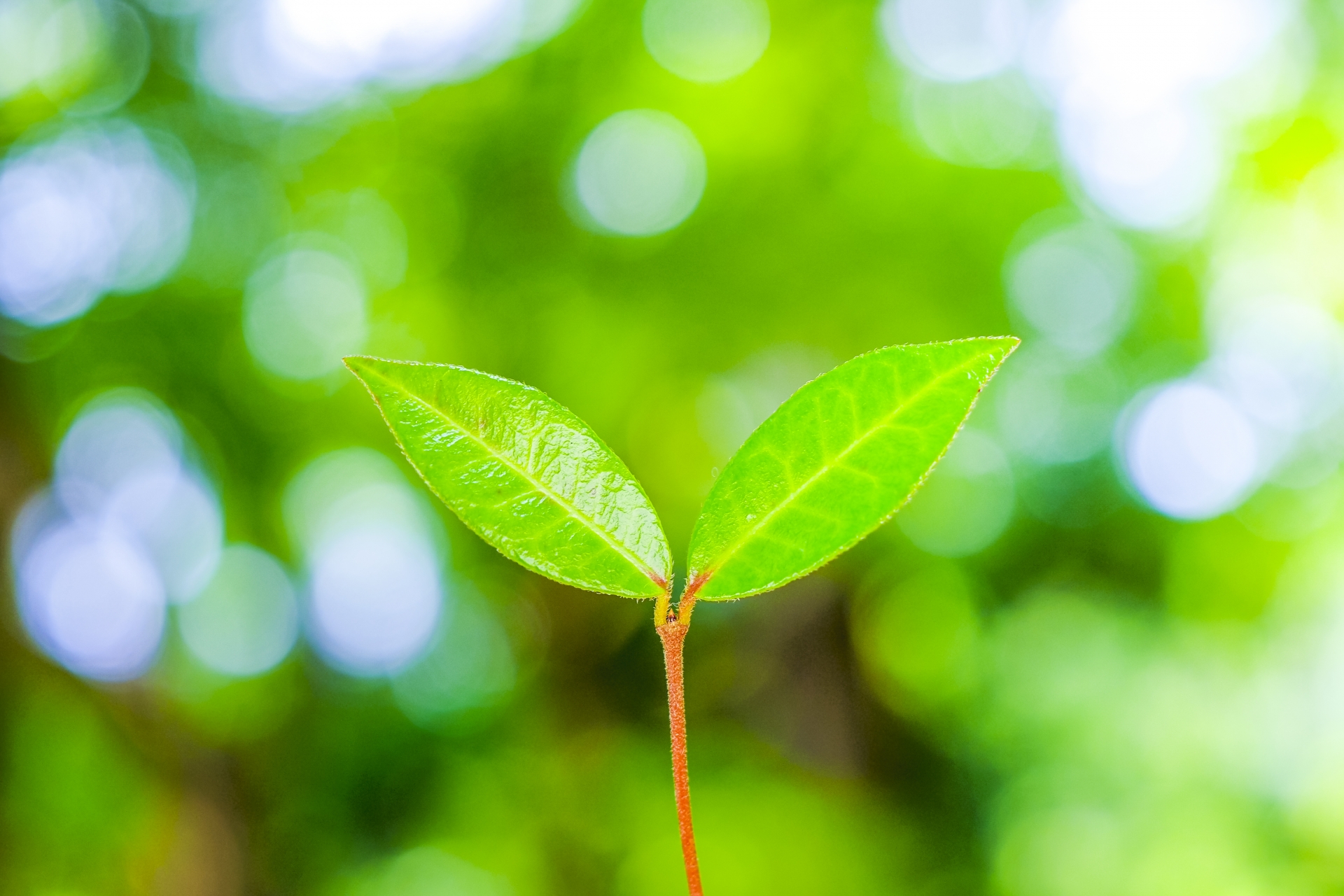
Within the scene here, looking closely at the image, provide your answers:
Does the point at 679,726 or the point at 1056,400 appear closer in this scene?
the point at 679,726

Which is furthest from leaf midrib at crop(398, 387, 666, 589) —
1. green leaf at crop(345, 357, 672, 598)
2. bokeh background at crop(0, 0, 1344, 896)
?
bokeh background at crop(0, 0, 1344, 896)

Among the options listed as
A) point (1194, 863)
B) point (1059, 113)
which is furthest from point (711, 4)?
point (1194, 863)

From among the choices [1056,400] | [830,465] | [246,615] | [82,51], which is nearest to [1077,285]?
[1056,400]

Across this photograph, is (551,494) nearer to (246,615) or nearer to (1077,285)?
(1077,285)

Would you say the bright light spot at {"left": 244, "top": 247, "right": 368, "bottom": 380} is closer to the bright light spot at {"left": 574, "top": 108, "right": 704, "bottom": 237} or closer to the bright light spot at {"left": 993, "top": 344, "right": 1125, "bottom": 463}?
the bright light spot at {"left": 574, "top": 108, "right": 704, "bottom": 237}

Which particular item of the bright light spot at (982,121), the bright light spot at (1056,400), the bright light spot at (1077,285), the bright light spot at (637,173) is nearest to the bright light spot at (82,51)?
the bright light spot at (637,173)

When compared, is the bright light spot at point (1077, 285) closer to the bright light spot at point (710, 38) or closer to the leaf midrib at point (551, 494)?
the bright light spot at point (710, 38)
